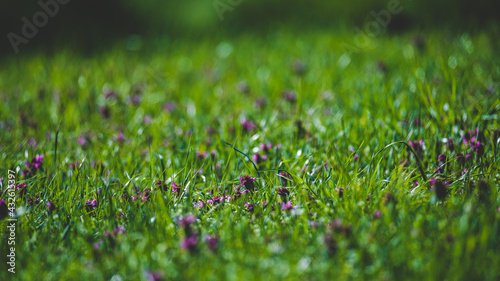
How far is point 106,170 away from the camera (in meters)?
2.81

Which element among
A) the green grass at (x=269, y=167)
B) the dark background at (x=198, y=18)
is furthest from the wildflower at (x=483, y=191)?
the dark background at (x=198, y=18)

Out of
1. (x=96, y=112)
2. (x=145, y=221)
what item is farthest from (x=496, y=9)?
(x=145, y=221)

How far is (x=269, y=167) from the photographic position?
2787 millimetres

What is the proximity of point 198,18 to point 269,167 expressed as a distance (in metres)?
4.45

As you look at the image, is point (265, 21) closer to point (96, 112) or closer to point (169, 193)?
point (96, 112)

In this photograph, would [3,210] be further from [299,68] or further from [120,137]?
[299,68]

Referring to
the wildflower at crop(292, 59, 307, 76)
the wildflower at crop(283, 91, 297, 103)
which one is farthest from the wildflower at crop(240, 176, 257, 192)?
the wildflower at crop(292, 59, 307, 76)

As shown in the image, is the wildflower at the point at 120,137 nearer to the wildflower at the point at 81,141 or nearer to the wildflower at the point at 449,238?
the wildflower at the point at 81,141

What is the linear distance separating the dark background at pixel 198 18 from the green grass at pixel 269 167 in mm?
918

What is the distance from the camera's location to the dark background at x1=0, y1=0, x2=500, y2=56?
229 inches

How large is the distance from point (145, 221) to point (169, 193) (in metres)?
0.26

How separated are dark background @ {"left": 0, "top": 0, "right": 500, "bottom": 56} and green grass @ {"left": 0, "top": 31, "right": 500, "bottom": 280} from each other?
36.2 inches

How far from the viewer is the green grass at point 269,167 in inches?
73.5

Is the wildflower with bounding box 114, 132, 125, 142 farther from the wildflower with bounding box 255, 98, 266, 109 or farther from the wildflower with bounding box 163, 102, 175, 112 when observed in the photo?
the wildflower with bounding box 255, 98, 266, 109
